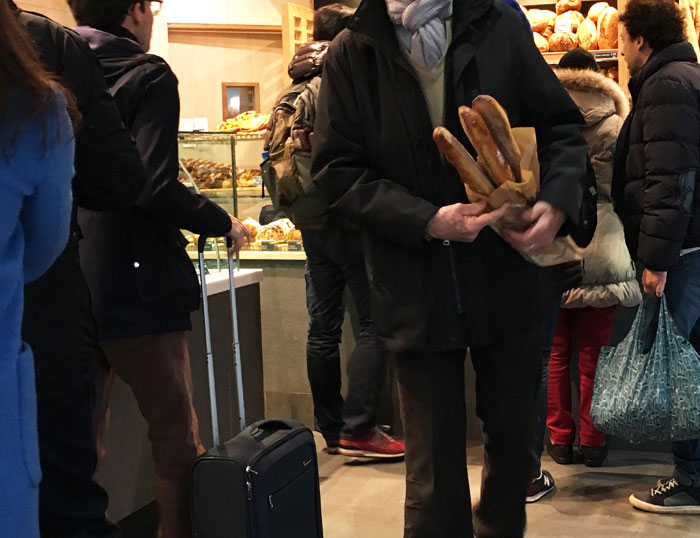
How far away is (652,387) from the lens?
10.1ft

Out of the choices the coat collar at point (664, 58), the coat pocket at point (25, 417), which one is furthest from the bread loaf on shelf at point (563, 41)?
the coat pocket at point (25, 417)

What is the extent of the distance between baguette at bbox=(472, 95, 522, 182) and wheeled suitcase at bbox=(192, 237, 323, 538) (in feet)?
3.09

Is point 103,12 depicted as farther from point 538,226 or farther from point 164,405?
point 538,226

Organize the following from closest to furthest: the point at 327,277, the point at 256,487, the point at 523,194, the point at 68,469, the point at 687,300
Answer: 1. the point at 68,469
2. the point at 523,194
3. the point at 256,487
4. the point at 687,300
5. the point at 327,277

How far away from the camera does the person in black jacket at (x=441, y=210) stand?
206 centimetres

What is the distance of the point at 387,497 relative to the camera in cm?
339

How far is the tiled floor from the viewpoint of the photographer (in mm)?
3033

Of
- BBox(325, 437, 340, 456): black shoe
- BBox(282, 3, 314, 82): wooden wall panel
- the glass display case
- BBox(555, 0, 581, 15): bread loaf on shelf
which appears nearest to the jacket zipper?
the glass display case

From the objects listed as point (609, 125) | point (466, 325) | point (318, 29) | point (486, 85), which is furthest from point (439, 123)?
point (318, 29)

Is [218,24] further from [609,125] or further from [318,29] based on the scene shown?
[609,125]

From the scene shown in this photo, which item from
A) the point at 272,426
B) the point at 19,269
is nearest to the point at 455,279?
the point at 272,426

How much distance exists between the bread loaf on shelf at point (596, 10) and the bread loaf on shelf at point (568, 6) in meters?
0.12

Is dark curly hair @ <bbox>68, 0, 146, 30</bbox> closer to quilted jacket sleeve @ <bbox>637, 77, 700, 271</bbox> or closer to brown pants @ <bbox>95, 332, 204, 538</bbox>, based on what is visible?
brown pants @ <bbox>95, 332, 204, 538</bbox>

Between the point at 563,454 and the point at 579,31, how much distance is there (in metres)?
3.02
